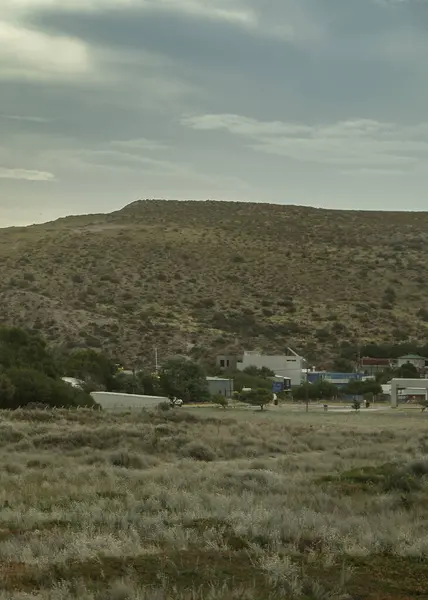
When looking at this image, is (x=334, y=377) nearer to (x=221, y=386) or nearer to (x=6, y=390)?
(x=221, y=386)

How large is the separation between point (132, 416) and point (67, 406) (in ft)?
21.7

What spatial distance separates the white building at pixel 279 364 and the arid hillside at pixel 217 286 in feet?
8.10

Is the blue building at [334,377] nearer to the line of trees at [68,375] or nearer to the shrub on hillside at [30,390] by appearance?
the line of trees at [68,375]

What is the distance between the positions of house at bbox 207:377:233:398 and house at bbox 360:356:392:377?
14.8m

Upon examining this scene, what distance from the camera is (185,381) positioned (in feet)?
190

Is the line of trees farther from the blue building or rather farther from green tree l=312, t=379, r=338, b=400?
the blue building

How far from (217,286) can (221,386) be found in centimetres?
1969

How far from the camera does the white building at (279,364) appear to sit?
71119 millimetres

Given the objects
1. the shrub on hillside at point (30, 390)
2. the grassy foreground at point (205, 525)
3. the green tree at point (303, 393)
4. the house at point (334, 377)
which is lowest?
the green tree at point (303, 393)

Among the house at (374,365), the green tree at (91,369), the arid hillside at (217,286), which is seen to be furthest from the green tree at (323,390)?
the green tree at (91,369)

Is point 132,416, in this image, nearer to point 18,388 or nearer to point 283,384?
point 18,388

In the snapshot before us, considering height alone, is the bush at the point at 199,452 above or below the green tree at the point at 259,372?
above

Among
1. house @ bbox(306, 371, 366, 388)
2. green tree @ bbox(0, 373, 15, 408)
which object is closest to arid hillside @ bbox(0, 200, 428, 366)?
house @ bbox(306, 371, 366, 388)

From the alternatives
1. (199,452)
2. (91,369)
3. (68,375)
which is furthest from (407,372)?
(199,452)
